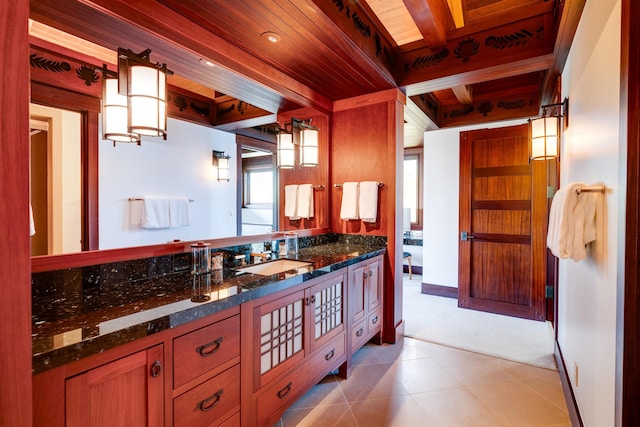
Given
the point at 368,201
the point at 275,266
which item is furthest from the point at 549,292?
the point at 275,266

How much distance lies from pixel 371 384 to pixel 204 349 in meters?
1.52

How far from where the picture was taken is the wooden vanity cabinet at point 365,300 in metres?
2.58

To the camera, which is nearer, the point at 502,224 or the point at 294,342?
the point at 294,342

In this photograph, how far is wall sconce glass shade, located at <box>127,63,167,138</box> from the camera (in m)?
1.57

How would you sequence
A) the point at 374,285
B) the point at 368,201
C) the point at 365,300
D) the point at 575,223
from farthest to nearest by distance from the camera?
1. the point at 368,201
2. the point at 374,285
3. the point at 365,300
4. the point at 575,223

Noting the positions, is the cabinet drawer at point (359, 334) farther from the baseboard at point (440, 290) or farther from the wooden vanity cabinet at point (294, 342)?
the baseboard at point (440, 290)

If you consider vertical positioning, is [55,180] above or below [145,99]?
below

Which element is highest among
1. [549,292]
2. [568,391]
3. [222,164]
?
[222,164]

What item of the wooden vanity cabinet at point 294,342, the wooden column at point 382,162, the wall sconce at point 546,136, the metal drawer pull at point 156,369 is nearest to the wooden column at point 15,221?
the metal drawer pull at point 156,369

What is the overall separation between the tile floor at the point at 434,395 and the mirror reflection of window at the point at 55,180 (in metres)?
1.60

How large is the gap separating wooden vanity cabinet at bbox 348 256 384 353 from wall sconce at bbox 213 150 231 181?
3.82 ft

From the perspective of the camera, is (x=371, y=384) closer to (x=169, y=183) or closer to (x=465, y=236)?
(x=169, y=183)

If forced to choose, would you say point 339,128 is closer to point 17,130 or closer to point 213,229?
point 213,229

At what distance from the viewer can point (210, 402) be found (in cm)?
140
